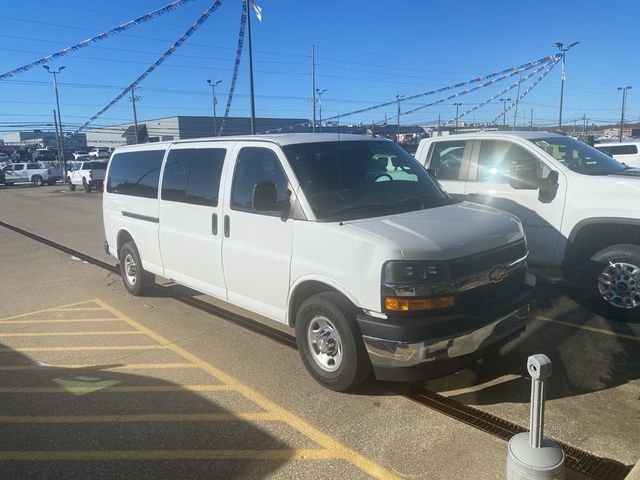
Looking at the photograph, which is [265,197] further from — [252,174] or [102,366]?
[102,366]

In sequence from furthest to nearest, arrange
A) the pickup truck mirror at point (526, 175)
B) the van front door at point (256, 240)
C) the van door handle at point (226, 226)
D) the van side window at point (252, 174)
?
the pickup truck mirror at point (526, 175) → the van door handle at point (226, 226) → the van side window at point (252, 174) → the van front door at point (256, 240)

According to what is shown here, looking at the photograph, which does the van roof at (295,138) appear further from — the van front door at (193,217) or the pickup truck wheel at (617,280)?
the pickup truck wheel at (617,280)

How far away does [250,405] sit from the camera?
3896 millimetres

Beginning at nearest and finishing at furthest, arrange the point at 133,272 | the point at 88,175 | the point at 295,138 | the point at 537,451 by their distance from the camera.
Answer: the point at 537,451, the point at 295,138, the point at 133,272, the point at 88,175

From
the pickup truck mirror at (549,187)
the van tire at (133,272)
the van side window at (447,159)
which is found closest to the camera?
the pickup truck mirror at (549,187)

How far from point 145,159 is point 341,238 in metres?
3.66

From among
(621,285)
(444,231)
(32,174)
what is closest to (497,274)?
(444,231)

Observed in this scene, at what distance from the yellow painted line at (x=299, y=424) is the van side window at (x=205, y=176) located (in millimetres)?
1476

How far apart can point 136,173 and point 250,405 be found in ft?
12.7

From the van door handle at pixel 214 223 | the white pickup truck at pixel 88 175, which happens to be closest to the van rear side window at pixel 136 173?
the van door handle at pixel 214 223

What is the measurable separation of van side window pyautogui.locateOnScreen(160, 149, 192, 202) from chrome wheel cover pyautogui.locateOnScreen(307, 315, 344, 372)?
7.50 feet

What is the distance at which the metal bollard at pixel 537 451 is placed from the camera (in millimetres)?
2543

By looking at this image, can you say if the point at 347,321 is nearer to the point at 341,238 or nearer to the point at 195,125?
the point at 341,238

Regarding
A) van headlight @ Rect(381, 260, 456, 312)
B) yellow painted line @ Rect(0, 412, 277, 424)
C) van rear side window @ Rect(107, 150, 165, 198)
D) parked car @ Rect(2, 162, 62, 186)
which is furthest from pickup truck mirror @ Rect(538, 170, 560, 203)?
parked car @ Rect(2, 162, 62, 186)
